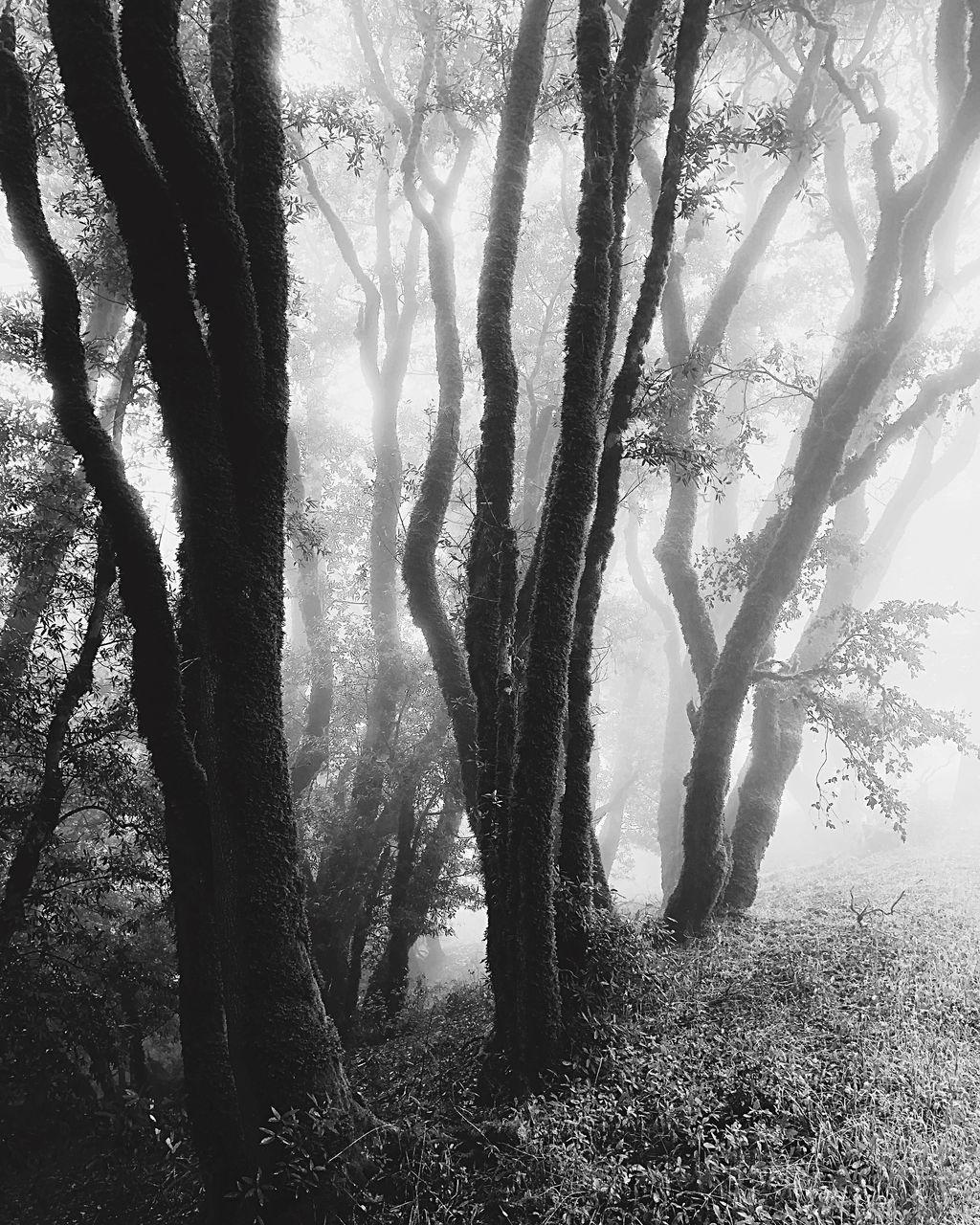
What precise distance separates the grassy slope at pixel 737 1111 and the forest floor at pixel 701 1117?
0.01 m

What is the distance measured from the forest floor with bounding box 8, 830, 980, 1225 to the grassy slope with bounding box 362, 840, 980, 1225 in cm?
1

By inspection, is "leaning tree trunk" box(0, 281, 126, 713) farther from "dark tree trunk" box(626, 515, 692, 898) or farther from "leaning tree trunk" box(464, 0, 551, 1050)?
"dark tree trunk" box(626, 515, 692, 898)

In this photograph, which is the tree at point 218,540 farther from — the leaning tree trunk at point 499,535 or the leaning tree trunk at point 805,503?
the leaning tree trunk at point 805,503

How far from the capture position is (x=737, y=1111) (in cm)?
396

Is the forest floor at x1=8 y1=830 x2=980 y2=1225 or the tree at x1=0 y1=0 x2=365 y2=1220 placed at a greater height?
the tree at x1=0 y1=0 x2=365 y2=1220

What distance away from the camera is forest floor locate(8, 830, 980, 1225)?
3236 mm

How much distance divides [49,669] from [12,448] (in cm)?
283

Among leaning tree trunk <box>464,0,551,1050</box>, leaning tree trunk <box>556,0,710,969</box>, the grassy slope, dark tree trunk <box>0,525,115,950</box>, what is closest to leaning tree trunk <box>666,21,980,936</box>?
the grassy slope

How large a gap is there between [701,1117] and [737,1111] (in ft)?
1.02

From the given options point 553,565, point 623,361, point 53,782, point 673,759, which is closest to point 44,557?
point 53,782

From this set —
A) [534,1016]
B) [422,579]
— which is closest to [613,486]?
[422,579]

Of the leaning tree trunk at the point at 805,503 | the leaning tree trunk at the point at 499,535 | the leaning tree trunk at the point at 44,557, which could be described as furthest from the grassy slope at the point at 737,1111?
the leaning tree trunk at the point at 44,557

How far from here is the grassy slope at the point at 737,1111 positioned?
10.5ft

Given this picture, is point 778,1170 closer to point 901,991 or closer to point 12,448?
point 901,991
